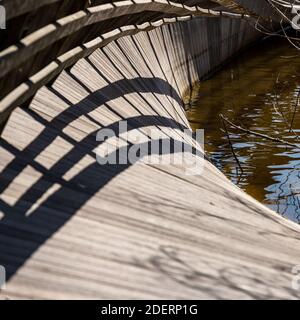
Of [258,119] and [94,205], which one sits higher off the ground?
[258,119]

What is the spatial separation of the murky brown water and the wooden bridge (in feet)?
8.49

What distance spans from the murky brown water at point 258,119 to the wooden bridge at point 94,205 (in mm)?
2587

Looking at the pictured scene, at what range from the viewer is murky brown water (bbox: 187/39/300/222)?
1184 centimetres

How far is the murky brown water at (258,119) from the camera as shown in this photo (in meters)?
11.8

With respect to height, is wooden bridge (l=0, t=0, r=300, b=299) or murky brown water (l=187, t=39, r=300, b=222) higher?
murky brown water (l=187, t=39, r=300, b=222)

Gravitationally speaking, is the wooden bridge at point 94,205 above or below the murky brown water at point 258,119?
below

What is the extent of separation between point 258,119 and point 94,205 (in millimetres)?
10528

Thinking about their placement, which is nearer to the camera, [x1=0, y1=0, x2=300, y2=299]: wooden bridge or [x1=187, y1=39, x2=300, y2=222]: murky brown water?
[x1=0, y1=0, x2=300, y2=299]: wooden bridge

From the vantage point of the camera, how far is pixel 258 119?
16.0 meters

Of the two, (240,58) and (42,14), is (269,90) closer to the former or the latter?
(240,58)

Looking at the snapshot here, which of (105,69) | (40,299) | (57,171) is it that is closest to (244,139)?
(105,69)

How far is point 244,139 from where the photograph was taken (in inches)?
560

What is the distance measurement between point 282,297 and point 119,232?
47.9 inches
